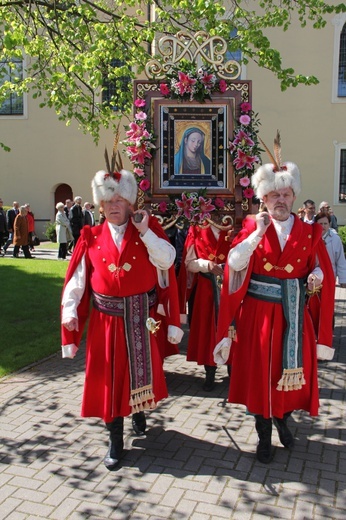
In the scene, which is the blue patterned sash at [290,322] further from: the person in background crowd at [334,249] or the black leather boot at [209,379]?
the person in background crowd at [334,249]

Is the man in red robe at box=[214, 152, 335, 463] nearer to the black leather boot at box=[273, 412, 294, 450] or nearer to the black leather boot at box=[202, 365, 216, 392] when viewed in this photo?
the black leather boot at box=[273, 412, 294, 450]

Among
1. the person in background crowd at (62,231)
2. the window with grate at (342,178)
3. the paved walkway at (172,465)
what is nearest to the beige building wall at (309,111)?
the window with grate at (342,178)

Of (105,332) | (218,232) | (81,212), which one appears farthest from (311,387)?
(81,212)

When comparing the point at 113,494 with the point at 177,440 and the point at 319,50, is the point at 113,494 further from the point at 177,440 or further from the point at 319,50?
the point at 319,50

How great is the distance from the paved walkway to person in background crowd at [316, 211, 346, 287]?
197 cm

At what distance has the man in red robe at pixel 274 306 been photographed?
3762 mm

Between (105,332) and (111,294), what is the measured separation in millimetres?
290

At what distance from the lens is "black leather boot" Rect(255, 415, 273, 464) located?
383 centimetres

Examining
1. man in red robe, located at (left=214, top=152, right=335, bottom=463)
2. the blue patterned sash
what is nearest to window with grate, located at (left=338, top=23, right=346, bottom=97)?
man in red robe, located at (left=214, top=152, right=335, bottom=463)

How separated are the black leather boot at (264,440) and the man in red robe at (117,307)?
32.0 inches

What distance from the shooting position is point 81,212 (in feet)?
50.4

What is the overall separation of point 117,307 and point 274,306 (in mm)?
1168

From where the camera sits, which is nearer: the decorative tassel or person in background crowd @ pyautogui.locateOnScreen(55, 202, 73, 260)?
the decorative tassel

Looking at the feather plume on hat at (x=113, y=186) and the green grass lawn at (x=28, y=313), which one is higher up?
the feather plume on hat at (x=113, y=186)
